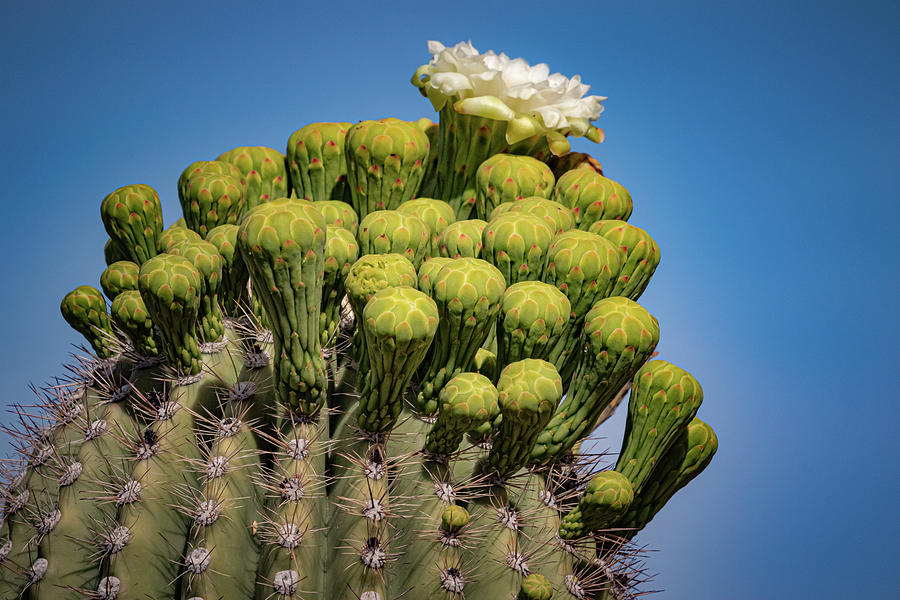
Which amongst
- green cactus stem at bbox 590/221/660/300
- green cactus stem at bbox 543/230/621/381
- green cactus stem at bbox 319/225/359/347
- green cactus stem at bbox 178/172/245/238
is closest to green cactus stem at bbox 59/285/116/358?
green cactus stem at bbox 178/172/245/238

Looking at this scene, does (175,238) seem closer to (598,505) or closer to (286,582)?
(286,582)

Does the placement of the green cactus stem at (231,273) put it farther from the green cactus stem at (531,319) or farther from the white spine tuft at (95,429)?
the green cactus stem at (531,319)

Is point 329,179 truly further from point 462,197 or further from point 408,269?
point 408,269

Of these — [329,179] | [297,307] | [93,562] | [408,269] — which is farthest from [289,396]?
[329,179]

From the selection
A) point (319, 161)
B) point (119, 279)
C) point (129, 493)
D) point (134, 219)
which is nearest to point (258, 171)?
point (319, 161)

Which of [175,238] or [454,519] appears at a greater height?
[175,238]

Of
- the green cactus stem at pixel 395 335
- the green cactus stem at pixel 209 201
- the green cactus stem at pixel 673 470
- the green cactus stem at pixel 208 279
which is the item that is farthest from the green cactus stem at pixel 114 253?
the green cactus stem at pixel 673 470
